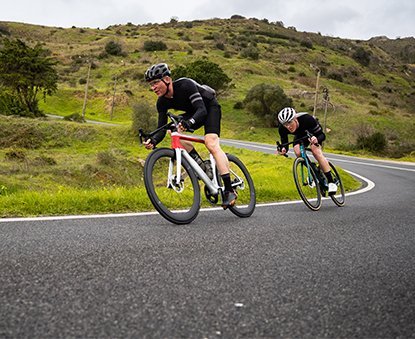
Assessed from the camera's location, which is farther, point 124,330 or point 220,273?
point 220,273

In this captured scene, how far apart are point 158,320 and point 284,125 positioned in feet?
20.8

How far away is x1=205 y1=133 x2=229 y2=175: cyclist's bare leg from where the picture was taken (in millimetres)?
5855

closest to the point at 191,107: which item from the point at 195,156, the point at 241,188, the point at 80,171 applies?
the point at 195,156

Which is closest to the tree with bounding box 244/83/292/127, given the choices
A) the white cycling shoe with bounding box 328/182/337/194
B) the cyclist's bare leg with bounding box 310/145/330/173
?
the cyclist's bare leg with bounding box 310/145/330/173

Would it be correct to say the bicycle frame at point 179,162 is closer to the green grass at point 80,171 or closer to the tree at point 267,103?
the green grass at point 80,171

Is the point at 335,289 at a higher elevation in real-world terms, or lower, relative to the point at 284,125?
lower

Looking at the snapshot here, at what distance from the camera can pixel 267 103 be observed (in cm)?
4866

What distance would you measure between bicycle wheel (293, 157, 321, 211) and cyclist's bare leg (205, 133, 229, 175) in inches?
96.2

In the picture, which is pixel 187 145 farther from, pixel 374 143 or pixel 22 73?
pixel 22 73

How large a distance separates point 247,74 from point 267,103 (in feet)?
72.9

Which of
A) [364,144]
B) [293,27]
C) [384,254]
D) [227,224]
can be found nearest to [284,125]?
[227,224]

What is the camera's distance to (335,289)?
2.79m

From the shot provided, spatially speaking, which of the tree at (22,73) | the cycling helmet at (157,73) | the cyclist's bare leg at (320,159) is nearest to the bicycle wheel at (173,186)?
the cycling helmet at (157,73)

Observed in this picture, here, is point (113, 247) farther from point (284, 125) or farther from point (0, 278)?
point (284, 125)
